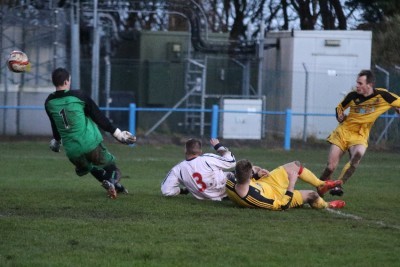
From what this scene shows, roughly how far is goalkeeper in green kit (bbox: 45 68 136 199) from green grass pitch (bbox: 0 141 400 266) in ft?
1.96

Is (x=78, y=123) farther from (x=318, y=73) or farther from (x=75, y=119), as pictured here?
(x=318, y=73)

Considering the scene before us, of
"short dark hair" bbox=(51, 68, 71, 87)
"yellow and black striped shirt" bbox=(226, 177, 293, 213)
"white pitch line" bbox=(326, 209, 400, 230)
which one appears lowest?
"white pitch line" bbox=(326, 209, 400, 230)

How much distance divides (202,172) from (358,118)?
8.60 ft

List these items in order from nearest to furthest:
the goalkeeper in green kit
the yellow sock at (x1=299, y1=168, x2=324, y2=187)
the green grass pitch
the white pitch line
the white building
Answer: the green grass pitch, the white pitch line, the goalkeeper in green kit, the yellow sock at (x1=299, y1=168, x2=324, y2=187), the white building

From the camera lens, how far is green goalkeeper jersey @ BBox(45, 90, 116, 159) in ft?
37.3

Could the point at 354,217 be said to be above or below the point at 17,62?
below

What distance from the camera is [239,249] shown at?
8477mm

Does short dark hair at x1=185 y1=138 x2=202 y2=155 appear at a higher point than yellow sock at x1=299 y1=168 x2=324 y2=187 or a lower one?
higher

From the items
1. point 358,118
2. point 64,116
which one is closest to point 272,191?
point 358,118

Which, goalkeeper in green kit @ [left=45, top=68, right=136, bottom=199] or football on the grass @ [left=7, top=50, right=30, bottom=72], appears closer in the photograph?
goalkeeper in green kit @ [left=45, top=68, right=136, bottom=199]

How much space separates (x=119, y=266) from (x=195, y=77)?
72.7 ft

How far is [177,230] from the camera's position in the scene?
31.1 ft

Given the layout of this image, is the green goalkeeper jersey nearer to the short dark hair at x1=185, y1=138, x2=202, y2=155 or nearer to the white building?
the short dark hair at x1=185, y1=138, x2=202, y2=155

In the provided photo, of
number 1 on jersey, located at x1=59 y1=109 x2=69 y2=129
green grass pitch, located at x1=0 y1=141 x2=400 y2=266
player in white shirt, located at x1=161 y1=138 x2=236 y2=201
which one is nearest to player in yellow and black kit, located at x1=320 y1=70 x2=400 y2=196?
green grass pitch, located at x1=0 y1=141 x2=400 y2=266
